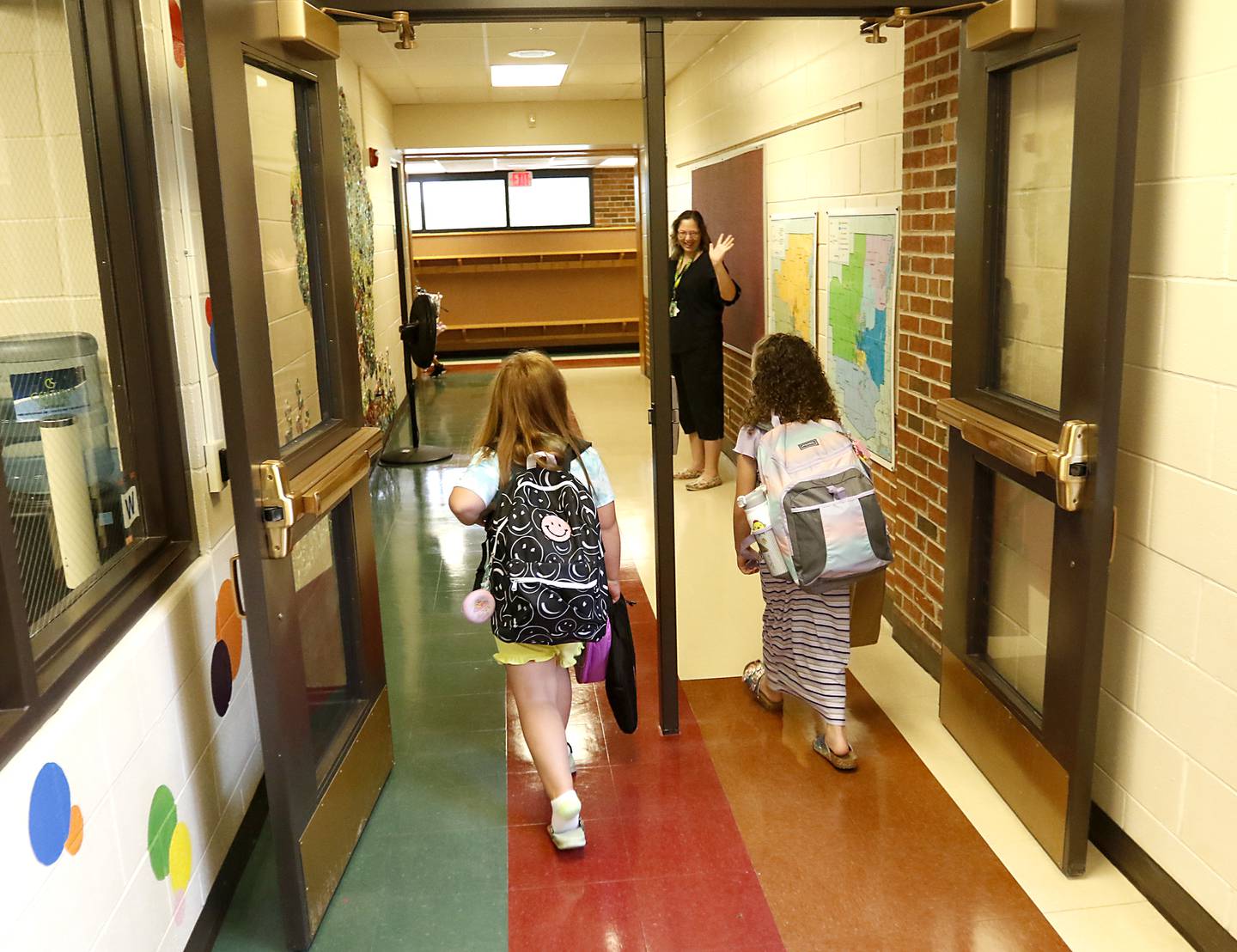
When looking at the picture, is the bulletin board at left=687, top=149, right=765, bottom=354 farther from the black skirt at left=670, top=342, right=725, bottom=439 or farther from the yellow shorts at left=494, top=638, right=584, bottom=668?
the yellow shorts at left=494, top=638, right=584, bottom=668

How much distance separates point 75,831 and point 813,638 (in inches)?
78.7

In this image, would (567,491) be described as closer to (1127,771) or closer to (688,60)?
(1127,771)

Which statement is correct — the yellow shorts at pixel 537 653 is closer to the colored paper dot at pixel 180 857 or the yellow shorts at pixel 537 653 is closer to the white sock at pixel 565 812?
the white sock at pixel 565 812

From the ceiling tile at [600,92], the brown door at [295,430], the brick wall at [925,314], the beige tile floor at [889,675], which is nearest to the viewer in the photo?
the brown door at [295,430]

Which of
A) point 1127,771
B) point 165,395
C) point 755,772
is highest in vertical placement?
point 165,395

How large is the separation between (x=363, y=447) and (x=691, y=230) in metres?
3.67

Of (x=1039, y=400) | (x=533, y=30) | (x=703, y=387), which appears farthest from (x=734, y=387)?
(x=1039, y=400)

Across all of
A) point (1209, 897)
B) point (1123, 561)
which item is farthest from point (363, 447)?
point (1209, 897)

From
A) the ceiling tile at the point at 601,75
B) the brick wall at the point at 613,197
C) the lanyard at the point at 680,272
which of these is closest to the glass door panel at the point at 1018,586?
the lanyard at the point at 680,272

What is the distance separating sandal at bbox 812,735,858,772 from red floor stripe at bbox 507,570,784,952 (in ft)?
1.05

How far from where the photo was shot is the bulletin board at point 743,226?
5.84 metres

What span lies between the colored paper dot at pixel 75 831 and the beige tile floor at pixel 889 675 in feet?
6.42

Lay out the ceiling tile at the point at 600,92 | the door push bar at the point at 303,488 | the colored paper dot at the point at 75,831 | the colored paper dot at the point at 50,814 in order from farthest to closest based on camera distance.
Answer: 1. the ceiling tile at the point at 600,92
2. the door push bar at the point at 303,488
3. the colored paper dot at the point at 75,831
4. the colored paper dot at the point at 50,814

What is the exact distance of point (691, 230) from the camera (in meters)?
5.97
